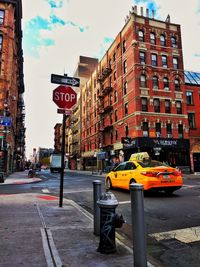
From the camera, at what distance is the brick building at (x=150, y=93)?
30.8 meters

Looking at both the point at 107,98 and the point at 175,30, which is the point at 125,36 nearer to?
the point at 175,30

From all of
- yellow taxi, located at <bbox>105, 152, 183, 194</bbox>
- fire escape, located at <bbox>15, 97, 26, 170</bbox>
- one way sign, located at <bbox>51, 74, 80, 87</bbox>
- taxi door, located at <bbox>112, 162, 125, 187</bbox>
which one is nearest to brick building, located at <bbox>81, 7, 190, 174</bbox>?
taxi door, located at <bbox>112, 162, 125, 187</bbox>

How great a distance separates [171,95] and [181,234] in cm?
3017

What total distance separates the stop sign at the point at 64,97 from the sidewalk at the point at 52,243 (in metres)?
3.21

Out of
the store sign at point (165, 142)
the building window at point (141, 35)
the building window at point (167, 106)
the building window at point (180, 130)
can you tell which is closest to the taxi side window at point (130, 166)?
the store sign at point (165, 142)

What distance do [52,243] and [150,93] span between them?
2961 cm

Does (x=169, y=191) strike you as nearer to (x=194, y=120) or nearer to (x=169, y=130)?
(x=169, y=130)

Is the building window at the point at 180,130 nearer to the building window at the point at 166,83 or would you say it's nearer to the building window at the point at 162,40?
the building window at the point at 166,83

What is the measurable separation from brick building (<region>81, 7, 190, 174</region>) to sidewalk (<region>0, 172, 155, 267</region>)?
2354 cm

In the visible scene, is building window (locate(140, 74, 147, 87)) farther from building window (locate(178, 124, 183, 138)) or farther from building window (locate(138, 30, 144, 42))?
building window (locate(178, 124, 183, 138))

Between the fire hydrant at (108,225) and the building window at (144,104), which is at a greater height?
the building window at (144,104)

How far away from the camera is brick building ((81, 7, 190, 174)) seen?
30.8 metres

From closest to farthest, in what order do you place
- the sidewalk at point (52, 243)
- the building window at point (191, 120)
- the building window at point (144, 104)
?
the sidewalk at point (52, 243)
the building window at point (144, 104)
the building window at point (191, 120)

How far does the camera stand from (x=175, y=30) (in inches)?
1378
